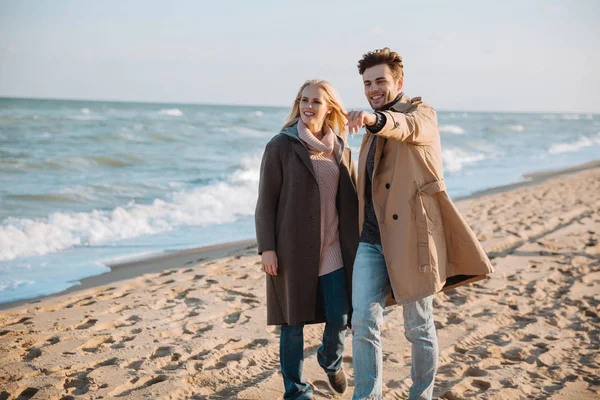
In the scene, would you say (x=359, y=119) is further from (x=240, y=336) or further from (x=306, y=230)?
(x=240, y=336)

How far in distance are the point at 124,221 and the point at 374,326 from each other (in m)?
7.42

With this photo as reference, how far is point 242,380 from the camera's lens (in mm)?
3715

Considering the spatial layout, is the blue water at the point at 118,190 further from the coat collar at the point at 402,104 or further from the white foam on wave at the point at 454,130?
the white foam on wave at the point at 454,130

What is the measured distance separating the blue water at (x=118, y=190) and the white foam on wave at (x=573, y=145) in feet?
5.45

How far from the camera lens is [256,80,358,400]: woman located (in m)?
3.23

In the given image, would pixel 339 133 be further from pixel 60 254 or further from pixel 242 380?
pixel 60 254

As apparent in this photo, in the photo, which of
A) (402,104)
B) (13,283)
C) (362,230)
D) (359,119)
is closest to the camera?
(359,119)

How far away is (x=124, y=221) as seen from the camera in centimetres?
955

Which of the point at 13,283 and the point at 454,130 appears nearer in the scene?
the point at 13,283

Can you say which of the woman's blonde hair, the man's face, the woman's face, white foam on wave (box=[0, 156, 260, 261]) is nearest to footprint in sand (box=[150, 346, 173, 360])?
the woman's blonde hair

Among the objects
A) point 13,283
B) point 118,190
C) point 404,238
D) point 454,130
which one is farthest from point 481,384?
point 454,130

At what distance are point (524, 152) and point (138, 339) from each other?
25940 mm

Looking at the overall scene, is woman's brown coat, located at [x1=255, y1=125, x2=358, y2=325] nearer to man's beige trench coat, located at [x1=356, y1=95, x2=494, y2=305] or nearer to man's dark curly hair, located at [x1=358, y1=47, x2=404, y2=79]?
man's beige trench coat, located at [x1=356, y1=95, x2=494, y2=305]

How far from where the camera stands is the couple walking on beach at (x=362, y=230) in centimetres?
291
